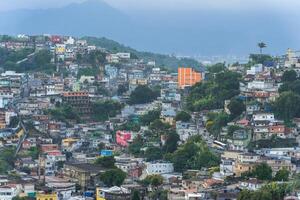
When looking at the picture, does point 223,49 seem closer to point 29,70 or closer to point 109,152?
point 29,70

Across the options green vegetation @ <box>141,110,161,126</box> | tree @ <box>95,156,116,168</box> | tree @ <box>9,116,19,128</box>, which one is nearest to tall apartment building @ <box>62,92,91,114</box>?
green vegetation @ <box>141,110,161,126</box>

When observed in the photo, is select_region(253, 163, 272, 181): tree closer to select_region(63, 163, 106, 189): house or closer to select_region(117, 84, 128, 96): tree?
select_region(63, 163, 106, 189): house

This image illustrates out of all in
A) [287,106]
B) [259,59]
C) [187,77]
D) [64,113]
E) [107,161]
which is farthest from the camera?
[187,77]

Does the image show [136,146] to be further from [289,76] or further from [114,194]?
[114,194]

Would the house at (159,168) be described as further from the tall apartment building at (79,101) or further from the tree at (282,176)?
the tall apartment building at (79,101)

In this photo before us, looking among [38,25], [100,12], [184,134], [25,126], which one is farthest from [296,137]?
[100,12]

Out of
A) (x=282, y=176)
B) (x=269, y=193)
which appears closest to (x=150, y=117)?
(x=282, y=176)
